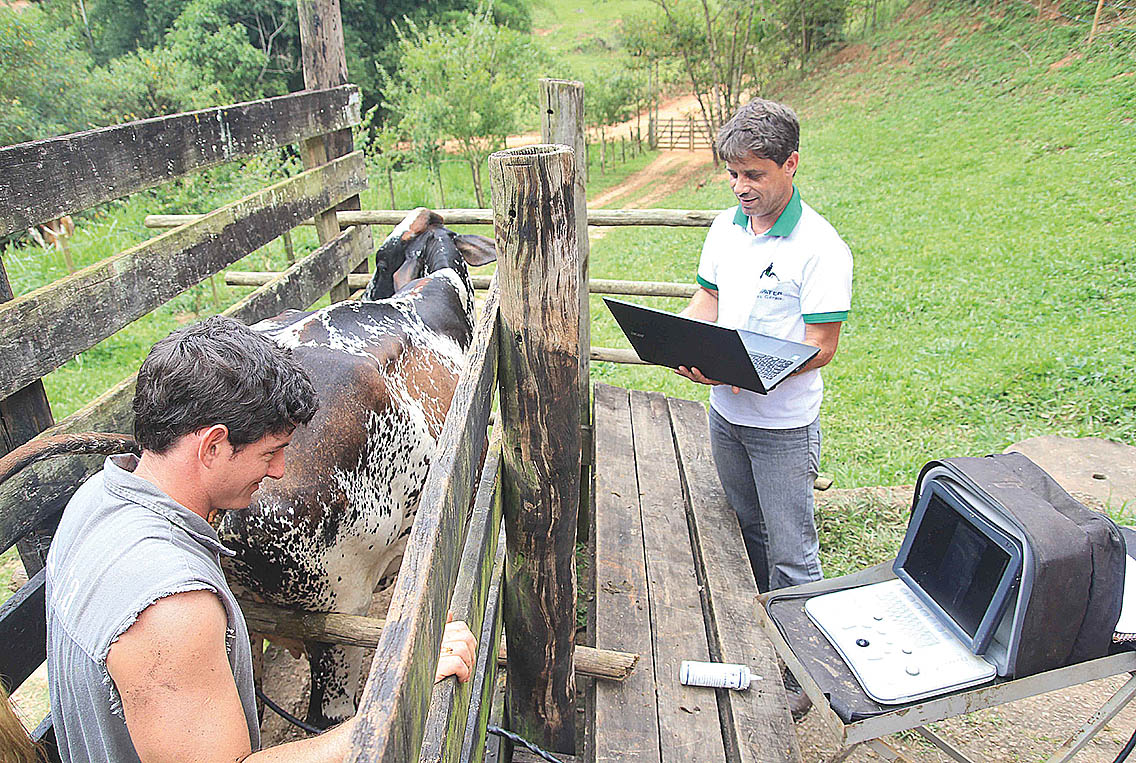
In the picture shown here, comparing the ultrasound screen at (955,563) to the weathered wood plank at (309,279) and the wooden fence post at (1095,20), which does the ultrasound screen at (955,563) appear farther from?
the wooden fence post at (1095,20)

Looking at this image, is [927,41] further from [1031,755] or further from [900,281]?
[1031,755]

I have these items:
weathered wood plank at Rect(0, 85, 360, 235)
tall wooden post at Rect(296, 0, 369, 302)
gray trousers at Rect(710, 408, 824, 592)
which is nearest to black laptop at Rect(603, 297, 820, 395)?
gray trousers at Rect(710, 408, 824, 592)

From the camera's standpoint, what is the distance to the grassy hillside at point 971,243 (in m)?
5.06

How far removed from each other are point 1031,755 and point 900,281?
228 inches

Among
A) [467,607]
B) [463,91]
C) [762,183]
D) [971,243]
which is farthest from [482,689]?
[463,91]

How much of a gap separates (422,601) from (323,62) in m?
4.13

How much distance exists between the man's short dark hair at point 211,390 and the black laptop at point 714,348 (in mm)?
1333

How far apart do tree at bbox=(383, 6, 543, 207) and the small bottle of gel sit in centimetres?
1347

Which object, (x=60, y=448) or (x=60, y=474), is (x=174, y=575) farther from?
(x=60, y=474)

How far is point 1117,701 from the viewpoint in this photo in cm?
207

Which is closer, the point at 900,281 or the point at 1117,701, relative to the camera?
the point at 1117,701

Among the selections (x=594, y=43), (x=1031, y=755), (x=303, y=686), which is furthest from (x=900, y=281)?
(x=594, y=43)

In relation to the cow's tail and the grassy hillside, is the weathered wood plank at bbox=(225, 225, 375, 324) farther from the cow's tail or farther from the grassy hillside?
the grassy hillside

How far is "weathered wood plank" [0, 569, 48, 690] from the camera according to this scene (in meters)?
1.60
